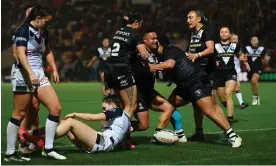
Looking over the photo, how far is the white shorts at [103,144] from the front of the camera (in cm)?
958

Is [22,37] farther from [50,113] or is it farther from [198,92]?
[198,92]

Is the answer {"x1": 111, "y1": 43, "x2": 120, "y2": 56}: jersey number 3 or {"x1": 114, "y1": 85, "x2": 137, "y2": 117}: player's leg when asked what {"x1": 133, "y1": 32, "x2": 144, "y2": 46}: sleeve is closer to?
{"x1": 111, "y1": 43, "x2": 120, "y2": 56}: jersey number 3

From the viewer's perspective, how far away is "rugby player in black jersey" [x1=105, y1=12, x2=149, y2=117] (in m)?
10.9

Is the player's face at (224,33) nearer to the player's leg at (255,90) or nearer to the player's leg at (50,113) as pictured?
the player's leg at (255,90)

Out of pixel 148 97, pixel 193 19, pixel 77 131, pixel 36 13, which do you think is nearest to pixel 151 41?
pixel 148 97

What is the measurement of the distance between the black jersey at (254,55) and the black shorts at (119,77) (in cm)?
1165

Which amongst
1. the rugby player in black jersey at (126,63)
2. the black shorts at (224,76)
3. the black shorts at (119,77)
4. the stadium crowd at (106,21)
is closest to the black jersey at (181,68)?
the rugby player in black jersey at (126,63)

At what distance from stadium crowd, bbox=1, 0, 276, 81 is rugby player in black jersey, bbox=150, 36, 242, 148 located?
29801 millimetres

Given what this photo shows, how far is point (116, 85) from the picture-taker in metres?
11.1

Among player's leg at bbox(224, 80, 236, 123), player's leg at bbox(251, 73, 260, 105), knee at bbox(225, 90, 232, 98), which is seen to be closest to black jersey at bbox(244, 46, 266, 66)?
player's leg at bbox(251, 73, 260, 105)

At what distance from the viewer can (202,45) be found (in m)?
11.9

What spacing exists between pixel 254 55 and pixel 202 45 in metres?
10.7

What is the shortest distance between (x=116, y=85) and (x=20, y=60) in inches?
102

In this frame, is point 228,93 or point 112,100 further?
point 228,93
